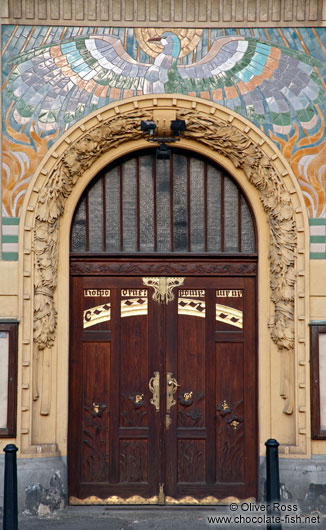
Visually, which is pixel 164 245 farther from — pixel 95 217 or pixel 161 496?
pixel 161 496

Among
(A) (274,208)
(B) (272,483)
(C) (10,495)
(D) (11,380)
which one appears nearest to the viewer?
(C) (10,495)

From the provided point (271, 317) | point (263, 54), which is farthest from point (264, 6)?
point (271, 317)

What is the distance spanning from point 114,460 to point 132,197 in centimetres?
315

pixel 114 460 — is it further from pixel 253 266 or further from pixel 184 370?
pixel 253 266

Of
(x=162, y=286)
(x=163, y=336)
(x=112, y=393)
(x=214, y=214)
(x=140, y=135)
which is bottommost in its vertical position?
(x=112, y=393)

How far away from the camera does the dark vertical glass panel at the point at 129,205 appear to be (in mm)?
9844

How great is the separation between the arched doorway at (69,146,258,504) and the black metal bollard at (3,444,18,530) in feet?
7.90

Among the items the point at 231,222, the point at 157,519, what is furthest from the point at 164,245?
the point at 157,519

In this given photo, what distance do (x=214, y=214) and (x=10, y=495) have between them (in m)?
4.27

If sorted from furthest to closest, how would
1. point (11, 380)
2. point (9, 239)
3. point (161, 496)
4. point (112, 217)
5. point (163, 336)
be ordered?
point (112, 217), point (163, 336), point (161, 496), point (9, 239), point (11, 380)

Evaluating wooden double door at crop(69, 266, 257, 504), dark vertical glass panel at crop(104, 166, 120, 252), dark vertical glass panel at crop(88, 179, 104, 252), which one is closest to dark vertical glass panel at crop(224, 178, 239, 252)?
wooden double door at crop(69, 266, 257, 504)

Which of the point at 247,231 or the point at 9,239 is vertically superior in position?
the point at 247,231

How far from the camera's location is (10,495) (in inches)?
282

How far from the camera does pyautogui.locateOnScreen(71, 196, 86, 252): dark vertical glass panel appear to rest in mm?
9797
